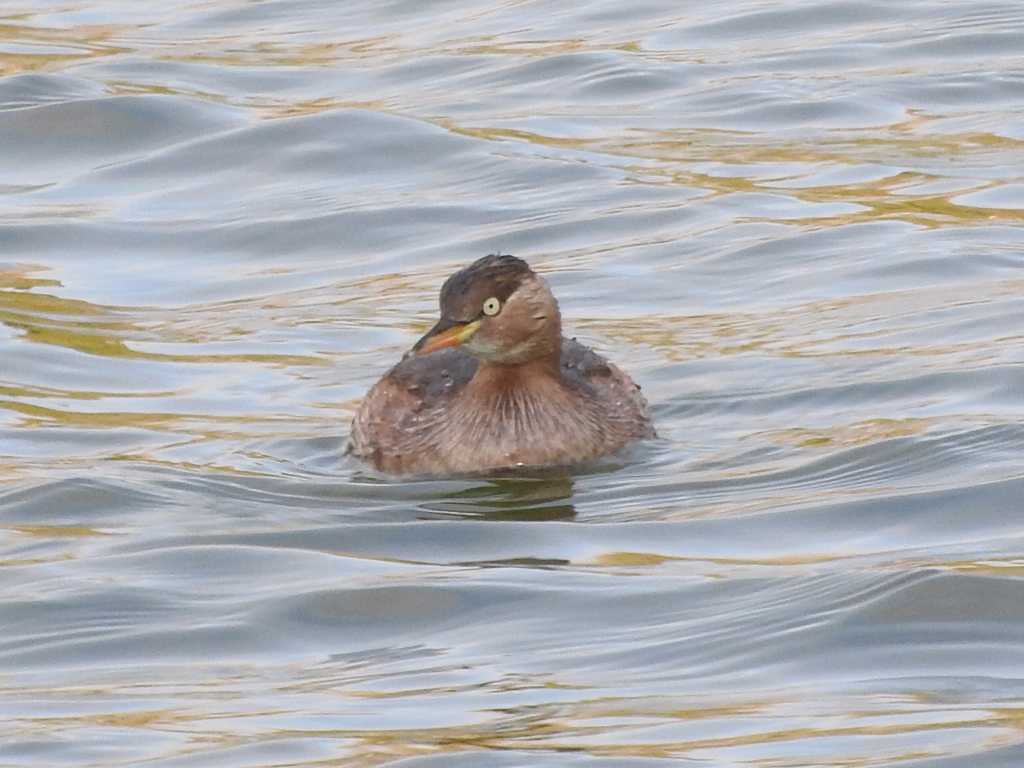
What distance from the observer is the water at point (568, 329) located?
7664mm

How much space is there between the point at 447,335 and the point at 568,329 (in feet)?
9.10

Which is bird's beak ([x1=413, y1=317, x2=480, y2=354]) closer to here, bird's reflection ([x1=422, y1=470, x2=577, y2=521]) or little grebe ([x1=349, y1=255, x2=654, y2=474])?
little grebe ([x1=349, y1=255, x2=654, y2=474])

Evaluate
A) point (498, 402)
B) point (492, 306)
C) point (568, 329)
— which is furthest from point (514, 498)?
point (568, 329)

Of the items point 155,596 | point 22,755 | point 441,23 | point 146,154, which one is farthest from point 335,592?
point 441,23

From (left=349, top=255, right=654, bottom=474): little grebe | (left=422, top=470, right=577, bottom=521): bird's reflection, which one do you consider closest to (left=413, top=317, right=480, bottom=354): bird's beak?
(left=349, top=255, right=654, bottom=474): little grebe

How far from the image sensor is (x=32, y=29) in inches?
848

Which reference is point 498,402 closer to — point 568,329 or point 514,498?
point 514,498

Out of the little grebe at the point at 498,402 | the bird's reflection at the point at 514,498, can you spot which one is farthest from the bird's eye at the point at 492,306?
the bird's reflection at the point at 514,498

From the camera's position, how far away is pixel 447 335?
11141 millimetres

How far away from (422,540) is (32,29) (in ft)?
41.5

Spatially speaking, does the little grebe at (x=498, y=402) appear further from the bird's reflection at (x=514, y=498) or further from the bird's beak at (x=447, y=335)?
A: the bird's reflection at (x=514, y=498)

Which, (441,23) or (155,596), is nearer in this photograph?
(155,596)

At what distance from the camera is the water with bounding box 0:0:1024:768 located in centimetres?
766

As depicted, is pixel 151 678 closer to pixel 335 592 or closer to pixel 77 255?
pixel 335 592
